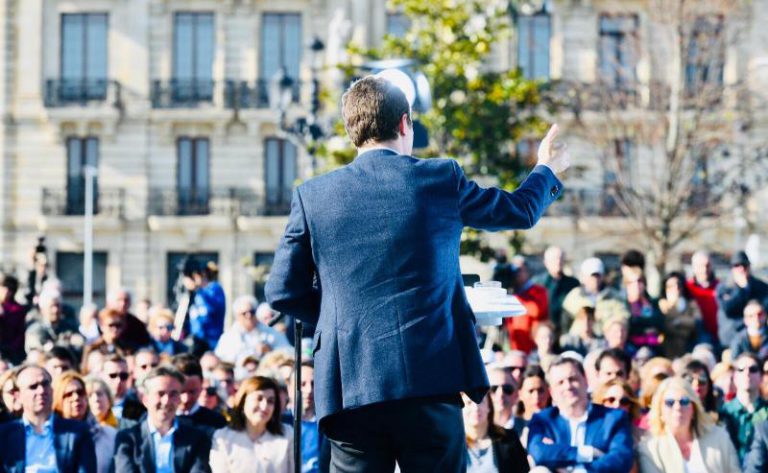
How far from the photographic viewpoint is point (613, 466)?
33.0 feet

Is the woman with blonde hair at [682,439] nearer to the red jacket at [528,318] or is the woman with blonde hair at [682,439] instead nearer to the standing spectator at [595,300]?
the standing spectator at [595,300]

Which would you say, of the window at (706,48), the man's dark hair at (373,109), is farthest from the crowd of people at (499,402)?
the window at (706,48)

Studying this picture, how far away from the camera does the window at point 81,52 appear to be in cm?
4066

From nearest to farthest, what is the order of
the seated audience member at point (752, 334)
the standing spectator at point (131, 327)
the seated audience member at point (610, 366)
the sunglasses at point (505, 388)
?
the sunglasses at point (505, 388) → the seated audience member at point (610, 366) → the seated audience member at point (752, 334) → the standing spectator at point (131, 327)

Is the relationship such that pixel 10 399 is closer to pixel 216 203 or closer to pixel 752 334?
pixel 752 334

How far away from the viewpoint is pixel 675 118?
1078 inches

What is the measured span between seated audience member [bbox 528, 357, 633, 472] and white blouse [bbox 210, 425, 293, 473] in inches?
62.7

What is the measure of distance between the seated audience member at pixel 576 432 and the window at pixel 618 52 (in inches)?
780

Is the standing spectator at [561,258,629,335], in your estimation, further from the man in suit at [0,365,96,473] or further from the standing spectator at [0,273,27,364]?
the man in suit at [0,365,96,473]

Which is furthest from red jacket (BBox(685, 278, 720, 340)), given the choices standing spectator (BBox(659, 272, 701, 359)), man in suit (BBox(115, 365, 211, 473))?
man in suit (BBox(115, 365, 211, 473))

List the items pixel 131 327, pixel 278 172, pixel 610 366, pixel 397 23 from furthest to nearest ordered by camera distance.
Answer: pixel 278 172 < pixel 397 23 < pixel 131 327 < pixel 610 366

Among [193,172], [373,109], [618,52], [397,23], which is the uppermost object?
[397,23]

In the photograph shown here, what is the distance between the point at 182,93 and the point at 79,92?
2595mm

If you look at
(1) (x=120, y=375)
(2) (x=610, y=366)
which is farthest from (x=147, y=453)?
(2) (x=610, y=366)
